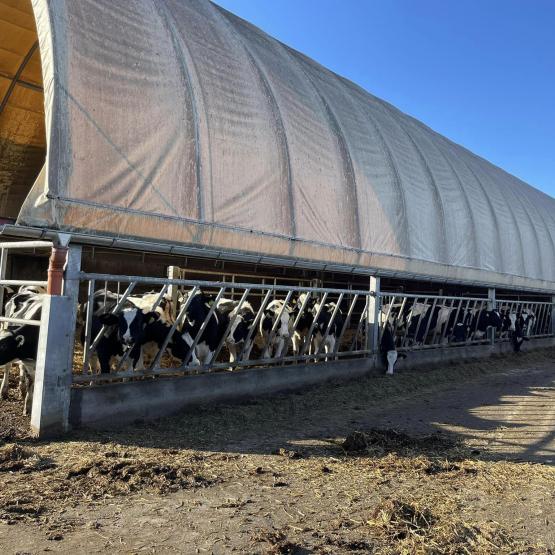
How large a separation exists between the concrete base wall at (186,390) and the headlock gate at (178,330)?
91 mm

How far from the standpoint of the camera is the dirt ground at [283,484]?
142 inches

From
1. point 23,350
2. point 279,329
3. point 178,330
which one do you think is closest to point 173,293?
point 178,330

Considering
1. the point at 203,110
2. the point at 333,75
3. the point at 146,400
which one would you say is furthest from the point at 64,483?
the point at 333,75

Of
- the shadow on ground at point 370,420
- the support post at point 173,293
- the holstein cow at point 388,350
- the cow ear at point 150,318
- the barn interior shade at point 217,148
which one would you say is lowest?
the shadow on ground at point 370,420

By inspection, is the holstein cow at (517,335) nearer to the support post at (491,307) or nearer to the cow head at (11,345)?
the support post at (491,307)

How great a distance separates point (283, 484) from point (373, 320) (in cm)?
713

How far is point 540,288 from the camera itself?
826 inches

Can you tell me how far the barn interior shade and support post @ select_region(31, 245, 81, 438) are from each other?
3.21ft

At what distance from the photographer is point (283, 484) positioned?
4.73 m

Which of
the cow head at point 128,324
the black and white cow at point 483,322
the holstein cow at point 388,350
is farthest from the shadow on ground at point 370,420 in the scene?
the black and white cow at point 483,322

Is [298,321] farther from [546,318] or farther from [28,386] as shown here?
[546,318]

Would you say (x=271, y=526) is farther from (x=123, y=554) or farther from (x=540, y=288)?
(x=540, y=288)

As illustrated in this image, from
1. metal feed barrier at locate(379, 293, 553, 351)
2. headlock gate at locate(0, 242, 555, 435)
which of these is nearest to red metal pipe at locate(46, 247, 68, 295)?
headlock gate at locate(0, 242, 555, 435)

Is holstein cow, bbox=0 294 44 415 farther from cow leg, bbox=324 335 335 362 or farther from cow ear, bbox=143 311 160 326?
cow leg, bbox=324 335 335 362
